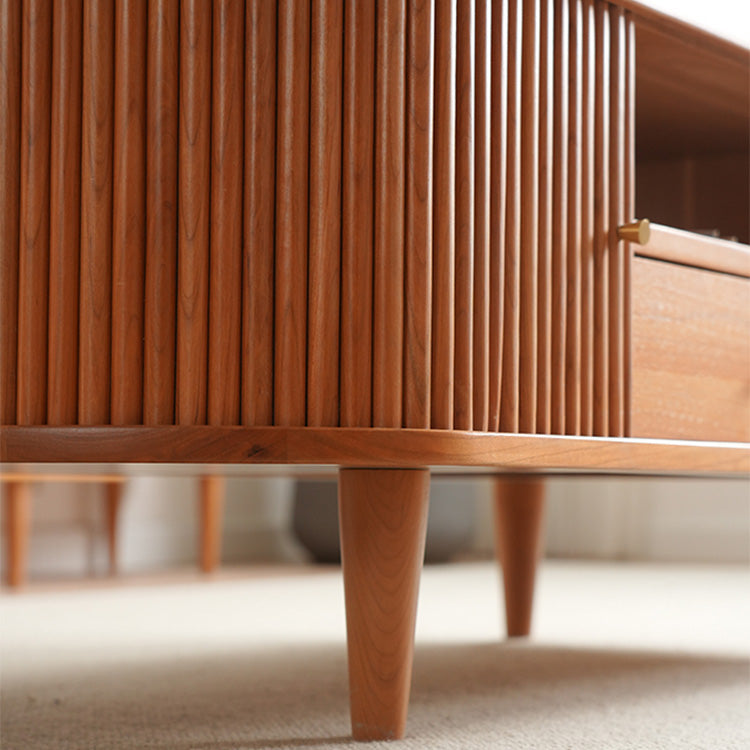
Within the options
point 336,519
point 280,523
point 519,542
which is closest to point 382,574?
point 519,542

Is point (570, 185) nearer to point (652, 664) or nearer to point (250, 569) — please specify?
point (652, 664)

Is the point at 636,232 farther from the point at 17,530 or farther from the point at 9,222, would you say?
the point at 17,530

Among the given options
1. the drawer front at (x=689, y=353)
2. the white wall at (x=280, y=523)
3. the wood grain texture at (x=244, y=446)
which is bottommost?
the white wall at (x=280, y=523)

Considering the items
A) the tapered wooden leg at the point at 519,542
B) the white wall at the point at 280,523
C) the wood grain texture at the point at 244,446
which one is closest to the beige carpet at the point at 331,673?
the tapered wooden leg at the point at 519,542

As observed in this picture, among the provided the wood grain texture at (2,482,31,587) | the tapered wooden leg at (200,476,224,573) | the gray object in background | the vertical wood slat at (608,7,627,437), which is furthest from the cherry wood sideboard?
the gray object in background

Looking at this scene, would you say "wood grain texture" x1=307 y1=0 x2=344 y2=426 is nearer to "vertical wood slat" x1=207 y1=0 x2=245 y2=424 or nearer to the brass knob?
"vertical wood slat" x1=207 y1=0 x2=245 y2=424

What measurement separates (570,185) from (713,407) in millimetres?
227

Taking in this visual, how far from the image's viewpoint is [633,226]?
83cm

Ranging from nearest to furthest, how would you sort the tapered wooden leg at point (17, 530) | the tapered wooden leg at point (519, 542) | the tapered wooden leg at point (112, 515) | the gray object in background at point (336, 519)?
the tapered wooden leg at point (519, 542) → the tapered wooden leg at point (17, 530) → the tapered wooden leg at point (112, 515) → the gray object in background at point (336, 519)

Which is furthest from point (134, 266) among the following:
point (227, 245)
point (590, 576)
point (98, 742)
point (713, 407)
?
point (590, 576)

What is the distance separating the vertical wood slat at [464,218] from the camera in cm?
70

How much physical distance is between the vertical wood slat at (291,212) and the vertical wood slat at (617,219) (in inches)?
→ 10.3

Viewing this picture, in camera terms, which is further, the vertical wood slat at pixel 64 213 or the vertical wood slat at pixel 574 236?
the vertical wood slat at pixel 574 236

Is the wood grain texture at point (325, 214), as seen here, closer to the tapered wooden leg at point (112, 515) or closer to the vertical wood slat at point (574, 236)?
the vertical wood slat at point (574, 236)
